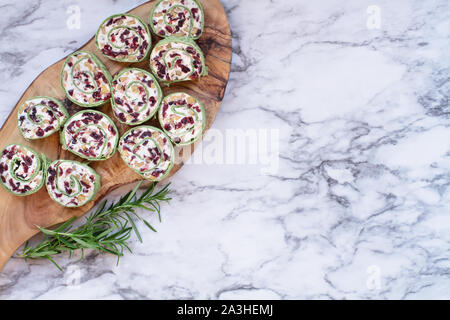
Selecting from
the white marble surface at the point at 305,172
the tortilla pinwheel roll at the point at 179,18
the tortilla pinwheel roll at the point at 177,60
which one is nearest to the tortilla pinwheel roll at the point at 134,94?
the tortilla pinwheel roll at the point at 177,60

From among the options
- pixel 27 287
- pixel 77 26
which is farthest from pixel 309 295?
pixel 77 26

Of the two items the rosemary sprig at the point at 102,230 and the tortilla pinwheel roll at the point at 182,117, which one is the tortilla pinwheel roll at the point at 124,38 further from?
the rosemary sprig at the point at 102,230

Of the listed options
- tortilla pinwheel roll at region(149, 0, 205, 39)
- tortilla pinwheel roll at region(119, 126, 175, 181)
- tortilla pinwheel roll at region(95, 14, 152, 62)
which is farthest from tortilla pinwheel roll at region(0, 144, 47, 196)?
tortilla pinwheel roll at region(149, 0, 205, 39)

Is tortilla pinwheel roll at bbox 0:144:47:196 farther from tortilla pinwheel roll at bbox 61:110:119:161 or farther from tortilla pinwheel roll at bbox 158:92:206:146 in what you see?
tortilla pinwheel roll at bbox 158:92:206:146

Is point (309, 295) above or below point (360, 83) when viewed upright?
below

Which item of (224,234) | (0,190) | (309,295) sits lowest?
(309,295)

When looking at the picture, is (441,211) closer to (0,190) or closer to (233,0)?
(233,0)

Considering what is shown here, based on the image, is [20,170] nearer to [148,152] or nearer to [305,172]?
[148,152]
